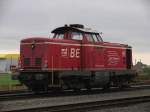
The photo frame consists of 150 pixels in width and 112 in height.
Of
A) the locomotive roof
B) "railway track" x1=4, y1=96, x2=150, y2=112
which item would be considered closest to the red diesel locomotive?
the locomotive roof

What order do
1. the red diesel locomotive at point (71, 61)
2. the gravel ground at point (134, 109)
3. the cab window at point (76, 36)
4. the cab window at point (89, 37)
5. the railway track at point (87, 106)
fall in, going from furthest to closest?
the cab window at point (89, 37)
the cab window at point (76, 36)
the red diesel locomotive at point (71, 61)
the gravel ground at point (134, 109)
the railway track at point (87, 106)

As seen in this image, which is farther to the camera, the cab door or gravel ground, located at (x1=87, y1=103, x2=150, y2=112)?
the cab door

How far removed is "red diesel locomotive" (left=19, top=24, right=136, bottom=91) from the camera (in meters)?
20.7

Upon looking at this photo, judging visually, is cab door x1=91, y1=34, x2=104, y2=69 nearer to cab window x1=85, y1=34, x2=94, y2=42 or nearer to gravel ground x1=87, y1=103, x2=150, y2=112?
cab window x1=85, y1=34, x2=94, y2=42

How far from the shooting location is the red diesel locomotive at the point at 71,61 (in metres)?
20.7

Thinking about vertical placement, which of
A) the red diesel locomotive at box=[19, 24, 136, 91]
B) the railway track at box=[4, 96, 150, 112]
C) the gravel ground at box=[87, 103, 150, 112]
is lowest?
the gravel ground at box=[87, 103, 150, 112]

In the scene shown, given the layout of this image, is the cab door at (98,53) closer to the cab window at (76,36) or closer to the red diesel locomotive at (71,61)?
the red diesel locomotive at (71,61)

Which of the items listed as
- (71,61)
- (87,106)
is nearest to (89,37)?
(71,61)

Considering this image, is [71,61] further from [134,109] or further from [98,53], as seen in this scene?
[134,109]

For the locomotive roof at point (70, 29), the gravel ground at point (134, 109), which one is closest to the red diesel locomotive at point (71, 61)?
the locomotive roof at point (70, 29)

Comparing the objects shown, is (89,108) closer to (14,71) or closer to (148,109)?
(148,109)

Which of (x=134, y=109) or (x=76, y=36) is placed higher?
(x=76, y=36)

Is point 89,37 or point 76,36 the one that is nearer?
point 76,36

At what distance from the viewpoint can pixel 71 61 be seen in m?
21.9
